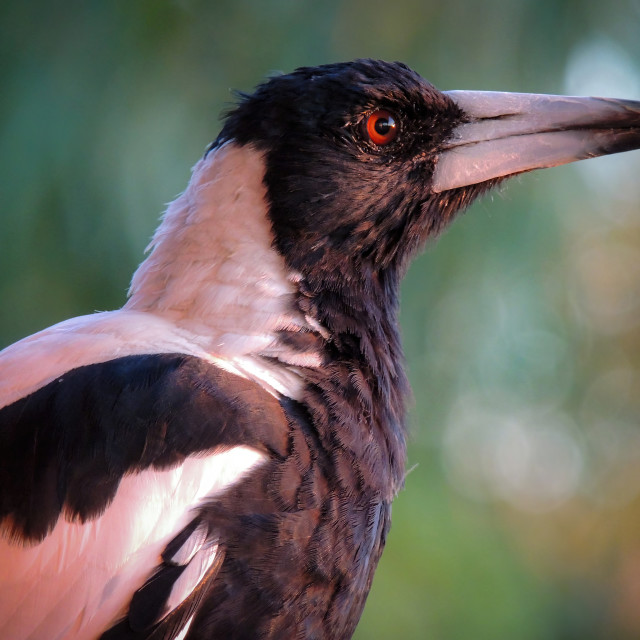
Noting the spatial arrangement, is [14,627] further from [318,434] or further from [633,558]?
[633,558]

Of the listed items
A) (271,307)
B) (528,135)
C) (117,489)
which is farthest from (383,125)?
(117,489)

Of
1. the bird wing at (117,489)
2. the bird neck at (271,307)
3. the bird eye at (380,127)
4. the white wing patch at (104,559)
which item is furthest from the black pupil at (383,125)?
the white wing patch at (104,559)

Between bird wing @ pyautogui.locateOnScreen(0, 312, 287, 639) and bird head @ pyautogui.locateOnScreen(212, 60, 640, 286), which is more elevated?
bird head @ pyautogui.locateOnScreen(212, 60, 640, 286)

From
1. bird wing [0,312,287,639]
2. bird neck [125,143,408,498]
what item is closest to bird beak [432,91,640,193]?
bird neck [125,143,408,498]

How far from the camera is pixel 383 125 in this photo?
5.08 feet

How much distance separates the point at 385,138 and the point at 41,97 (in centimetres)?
234

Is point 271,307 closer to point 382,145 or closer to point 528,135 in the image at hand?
point 382,145

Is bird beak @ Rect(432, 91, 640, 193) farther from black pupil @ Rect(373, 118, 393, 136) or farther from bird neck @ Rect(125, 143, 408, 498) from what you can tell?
bird neck @ Rect(125, 143, 408, 498)

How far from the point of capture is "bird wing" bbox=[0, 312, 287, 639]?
1.11 metres

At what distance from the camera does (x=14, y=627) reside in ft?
3.67

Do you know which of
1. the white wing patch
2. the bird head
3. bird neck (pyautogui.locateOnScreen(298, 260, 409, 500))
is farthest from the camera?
the bird head

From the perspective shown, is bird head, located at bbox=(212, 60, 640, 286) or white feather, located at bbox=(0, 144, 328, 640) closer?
white feather, located at bbox=(0, 144, 328, 640)

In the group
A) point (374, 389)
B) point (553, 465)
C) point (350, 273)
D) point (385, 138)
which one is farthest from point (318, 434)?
point (553, 465)

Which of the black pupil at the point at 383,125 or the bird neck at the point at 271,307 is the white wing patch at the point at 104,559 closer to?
the bird neck at the point at 271,307
